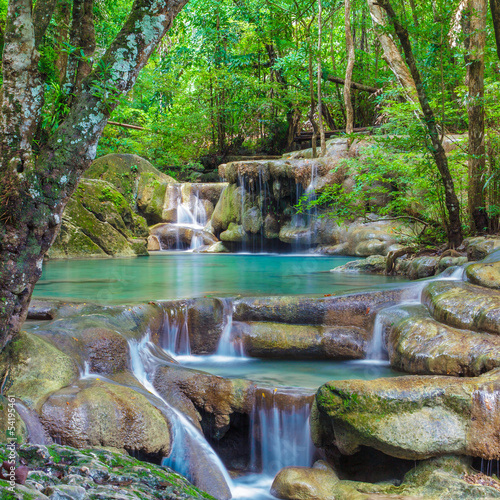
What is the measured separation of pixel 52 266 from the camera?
11047mm

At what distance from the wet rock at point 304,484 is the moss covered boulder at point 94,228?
1099 centimetres

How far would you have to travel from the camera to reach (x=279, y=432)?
4027mm

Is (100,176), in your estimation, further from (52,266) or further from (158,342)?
(158,342)

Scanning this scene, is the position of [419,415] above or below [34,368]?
below

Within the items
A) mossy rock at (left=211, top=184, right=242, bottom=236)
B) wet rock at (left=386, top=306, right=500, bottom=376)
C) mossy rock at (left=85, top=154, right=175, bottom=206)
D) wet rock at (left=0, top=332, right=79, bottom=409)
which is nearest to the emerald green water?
wet rock at (left=386, top=306, right=500, bottom=376)

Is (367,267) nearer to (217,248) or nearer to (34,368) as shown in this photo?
(217,248)

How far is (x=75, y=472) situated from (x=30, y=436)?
1.15 meters

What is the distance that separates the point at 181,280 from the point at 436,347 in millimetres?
5029

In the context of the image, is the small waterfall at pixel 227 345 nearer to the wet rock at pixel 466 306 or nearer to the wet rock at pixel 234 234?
the wet rock at pixel 466 306

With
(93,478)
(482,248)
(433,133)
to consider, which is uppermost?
(433,133)

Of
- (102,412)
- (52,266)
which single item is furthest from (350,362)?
(52,266)

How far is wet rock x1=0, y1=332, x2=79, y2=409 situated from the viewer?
10.5ft

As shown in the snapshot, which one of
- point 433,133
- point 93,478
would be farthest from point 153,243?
point 93,478

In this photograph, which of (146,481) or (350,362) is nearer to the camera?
(146,481)
